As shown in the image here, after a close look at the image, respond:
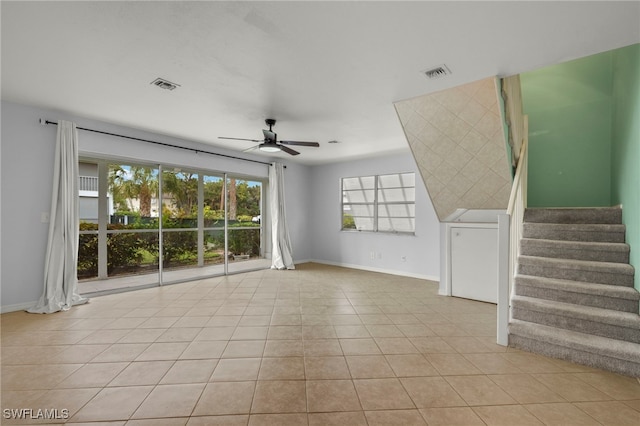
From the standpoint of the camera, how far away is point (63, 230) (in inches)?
152

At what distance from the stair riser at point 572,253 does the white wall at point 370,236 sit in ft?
7.55

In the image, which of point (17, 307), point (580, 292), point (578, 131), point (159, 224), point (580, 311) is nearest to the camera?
point (580, 311)

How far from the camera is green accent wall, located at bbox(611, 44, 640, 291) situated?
8.75 ft

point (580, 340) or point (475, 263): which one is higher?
point (475, 263)

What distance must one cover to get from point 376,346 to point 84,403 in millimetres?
2260

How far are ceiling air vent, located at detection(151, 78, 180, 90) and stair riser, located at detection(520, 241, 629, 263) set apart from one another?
4.34m

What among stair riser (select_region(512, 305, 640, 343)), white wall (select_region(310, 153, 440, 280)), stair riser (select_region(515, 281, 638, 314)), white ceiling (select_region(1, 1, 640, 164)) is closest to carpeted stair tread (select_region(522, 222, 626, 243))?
stair riser (select_region(515, 281, 638, 314))

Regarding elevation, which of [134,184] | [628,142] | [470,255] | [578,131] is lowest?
[470,255]

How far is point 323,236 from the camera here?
299 inches

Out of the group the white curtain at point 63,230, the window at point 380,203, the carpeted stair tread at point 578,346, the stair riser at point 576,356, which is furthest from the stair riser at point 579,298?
the white curtain at point 63,230

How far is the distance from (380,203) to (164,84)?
481 cm

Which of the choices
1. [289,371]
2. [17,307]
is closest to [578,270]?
[289,371]

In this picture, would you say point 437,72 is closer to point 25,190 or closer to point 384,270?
point 384,270

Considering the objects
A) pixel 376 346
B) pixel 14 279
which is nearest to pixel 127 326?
pixel 14 279
